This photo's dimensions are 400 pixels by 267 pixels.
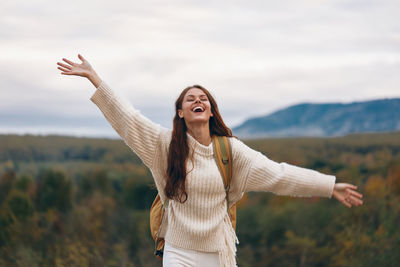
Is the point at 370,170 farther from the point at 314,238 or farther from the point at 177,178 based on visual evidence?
the point at 177,178

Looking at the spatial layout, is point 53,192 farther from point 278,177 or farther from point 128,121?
point 278,177

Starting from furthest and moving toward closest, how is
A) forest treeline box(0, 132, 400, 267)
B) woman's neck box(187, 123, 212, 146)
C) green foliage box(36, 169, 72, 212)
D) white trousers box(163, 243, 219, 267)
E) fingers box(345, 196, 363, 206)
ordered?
green foliage box(36, 169, 72, 212)
forest treeline box(0, 132, 400, 267)
woman's neck box(187, 123, 212, 146)
white trousers box(163, 243, 219, 267)
fingers box(345, 196, 363, 206)

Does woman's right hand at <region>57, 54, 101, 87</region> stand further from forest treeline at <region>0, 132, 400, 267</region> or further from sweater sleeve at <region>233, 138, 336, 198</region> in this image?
forest treeline at <region>0, 132, 400, 267</region>

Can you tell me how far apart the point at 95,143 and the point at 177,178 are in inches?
4527

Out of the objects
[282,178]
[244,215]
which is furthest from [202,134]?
[244,215]

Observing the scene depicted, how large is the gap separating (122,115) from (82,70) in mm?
425

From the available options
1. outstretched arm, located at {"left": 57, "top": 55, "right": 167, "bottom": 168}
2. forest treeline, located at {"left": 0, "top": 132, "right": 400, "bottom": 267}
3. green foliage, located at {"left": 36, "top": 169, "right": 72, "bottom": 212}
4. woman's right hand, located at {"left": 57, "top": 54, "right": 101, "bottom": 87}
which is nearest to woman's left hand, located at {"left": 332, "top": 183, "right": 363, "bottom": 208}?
outstretched arm, located at {"left": 57, "top": 55, "right": 167, "bottom": 168}

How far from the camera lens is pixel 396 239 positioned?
23.8 meters

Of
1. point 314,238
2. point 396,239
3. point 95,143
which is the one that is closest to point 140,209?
point 314,238

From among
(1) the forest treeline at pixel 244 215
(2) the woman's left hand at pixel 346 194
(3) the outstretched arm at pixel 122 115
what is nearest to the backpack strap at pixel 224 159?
(3) the outstretched arm at pixel 122 115

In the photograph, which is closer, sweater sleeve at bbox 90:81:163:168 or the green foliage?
sweater sleeve at bbox 90:81:163:168

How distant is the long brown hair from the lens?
14.5ft

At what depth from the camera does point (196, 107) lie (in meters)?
4.52

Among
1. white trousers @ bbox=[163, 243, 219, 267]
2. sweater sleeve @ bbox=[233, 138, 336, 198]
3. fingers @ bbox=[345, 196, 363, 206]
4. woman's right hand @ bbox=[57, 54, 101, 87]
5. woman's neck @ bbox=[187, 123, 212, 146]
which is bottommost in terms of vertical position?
white trousers @ bbox=[163, 243, 219, 267]
